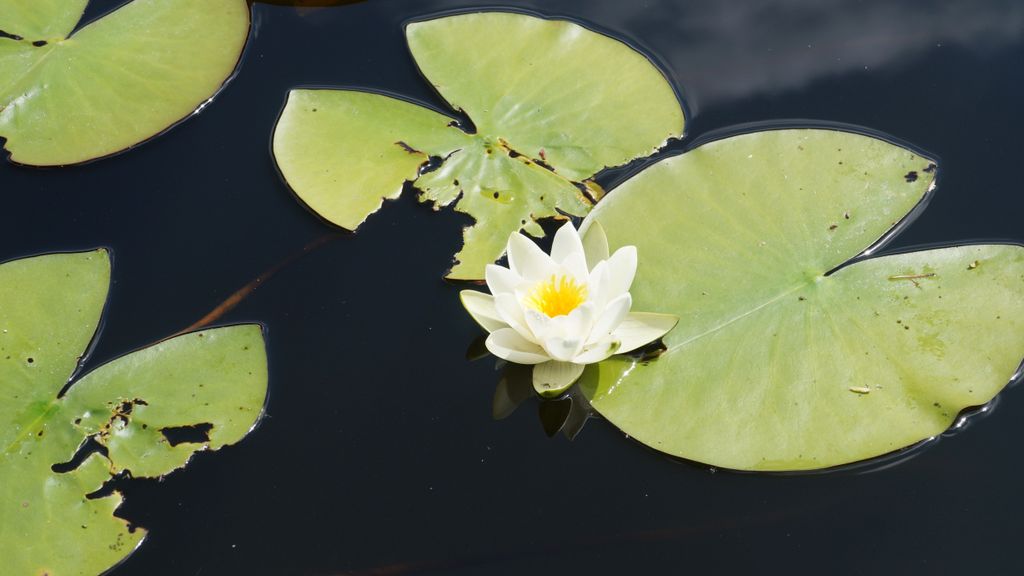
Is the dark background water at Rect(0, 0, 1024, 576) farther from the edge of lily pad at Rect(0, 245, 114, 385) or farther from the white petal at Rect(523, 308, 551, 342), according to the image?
the white petal at Rect(523, 308, 551, 342)

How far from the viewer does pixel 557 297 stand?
2.49 metres

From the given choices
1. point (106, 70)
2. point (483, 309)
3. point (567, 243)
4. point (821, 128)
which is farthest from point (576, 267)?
point (106, 70)

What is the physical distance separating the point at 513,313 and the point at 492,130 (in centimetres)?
90

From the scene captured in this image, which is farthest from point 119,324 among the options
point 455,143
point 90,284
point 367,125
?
point 455,143

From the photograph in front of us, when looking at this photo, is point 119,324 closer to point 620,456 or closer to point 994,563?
point 620,456

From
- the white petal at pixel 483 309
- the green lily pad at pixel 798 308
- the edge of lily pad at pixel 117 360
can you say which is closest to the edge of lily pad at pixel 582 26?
the green lily pad at pixel 798 308

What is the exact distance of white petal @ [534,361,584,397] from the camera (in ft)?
8.11

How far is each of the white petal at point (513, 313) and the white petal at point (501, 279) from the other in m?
0.07

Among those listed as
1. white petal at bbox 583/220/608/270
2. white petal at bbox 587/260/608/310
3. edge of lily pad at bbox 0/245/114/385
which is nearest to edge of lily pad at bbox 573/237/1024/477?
white petal at bbox 587/260/608/310

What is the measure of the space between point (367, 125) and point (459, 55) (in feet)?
1.57

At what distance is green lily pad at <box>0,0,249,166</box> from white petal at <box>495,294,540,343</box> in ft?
5.52

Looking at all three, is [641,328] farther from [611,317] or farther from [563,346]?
[563,346]

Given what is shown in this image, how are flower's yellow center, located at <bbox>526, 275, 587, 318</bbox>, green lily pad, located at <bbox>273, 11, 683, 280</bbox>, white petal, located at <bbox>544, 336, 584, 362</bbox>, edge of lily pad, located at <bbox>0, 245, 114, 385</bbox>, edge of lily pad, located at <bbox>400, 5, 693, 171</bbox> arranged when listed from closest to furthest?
white petal, located at <bbox>544, 336, 584, 362</bbox> → flower's yellow center, located at <bbox>526, 275, 587, 318</bbox> → edge of lily pad, located at <bbox>0, 245, 114, 385</bbox> → green lily pad, located at <bbox>273, 11, 683, 280</bbox> → edge of lily pad, located at <bbox>400, 5, 693, 171</bbox>

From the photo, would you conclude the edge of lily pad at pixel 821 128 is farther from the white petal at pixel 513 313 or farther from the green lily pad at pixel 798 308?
the white petal at pixel 513 313
